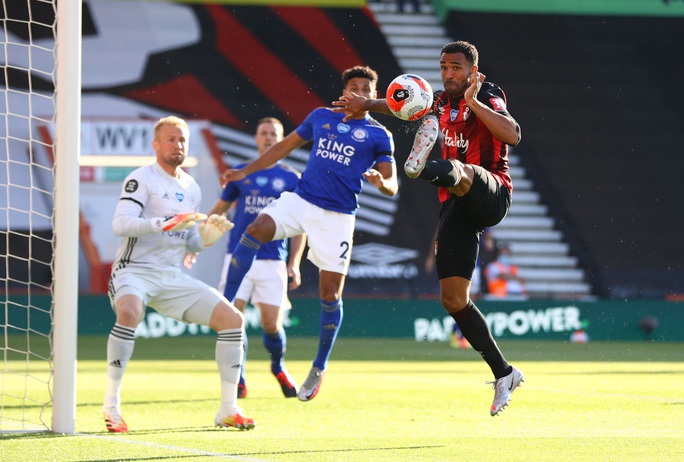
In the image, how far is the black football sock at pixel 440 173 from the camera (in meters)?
5.99

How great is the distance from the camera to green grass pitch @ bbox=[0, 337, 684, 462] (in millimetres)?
5809

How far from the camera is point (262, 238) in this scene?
329 inches

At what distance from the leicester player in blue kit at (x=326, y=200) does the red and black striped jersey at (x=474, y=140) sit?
4.90ft

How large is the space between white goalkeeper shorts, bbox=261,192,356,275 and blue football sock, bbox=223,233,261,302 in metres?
0.19

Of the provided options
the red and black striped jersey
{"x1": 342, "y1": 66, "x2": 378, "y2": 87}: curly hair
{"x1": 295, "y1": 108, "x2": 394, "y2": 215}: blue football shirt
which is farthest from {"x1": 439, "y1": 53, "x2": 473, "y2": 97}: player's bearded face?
{"x1": 295, "y1": 108, "x2": 394, "y2": 215}: blue football shirt

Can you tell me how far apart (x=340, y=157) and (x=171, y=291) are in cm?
203

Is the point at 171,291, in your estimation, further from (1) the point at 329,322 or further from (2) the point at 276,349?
(2) the point at 276,349

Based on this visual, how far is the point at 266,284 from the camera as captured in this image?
9.95 metres

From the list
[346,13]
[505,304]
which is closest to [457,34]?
[346,13]

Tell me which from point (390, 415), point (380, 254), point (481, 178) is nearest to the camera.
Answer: point (481, 178)

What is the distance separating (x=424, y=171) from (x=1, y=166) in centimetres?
1640

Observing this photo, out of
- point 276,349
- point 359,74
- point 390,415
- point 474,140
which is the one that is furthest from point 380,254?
point 474,140

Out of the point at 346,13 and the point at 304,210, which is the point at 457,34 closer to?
the point at 346,13

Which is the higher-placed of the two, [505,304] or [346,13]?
[346,13]
